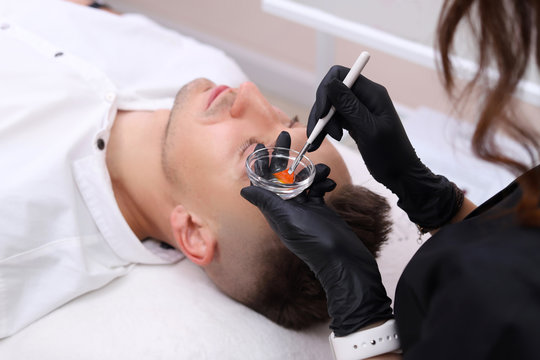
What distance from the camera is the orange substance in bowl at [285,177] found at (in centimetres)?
112

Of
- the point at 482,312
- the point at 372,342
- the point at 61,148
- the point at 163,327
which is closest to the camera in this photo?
the point at 482,312

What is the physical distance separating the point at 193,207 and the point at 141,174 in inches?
8.6

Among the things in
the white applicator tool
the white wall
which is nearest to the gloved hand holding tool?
the white applicator tool

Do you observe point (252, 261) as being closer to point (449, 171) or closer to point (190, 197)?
point (190, 197)

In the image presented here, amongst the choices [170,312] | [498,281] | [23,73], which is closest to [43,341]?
[170,312]

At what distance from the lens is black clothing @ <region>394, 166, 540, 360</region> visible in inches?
27.8

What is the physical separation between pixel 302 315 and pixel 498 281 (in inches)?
23.9

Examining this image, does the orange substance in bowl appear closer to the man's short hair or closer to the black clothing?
the man's short hair

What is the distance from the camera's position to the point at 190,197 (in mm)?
1323

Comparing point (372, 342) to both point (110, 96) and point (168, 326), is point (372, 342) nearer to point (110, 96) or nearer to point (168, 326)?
point (168, 326)

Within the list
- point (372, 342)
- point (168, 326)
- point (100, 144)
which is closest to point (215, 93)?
point (100, 144)

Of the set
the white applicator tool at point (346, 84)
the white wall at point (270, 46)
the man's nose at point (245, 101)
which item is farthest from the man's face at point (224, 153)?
the white wall at point (270, 46)

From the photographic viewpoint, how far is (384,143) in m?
1.09

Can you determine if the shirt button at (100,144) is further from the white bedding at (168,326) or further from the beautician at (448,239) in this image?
the beautician at (448,239)
